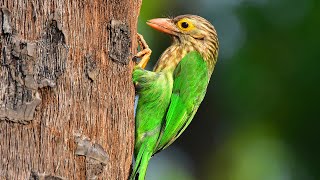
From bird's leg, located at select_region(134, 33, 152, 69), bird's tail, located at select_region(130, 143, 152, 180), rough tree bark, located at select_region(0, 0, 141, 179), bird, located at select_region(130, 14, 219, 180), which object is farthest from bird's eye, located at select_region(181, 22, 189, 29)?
rough tree bark, located at select_region(0, 0, 141, 179)

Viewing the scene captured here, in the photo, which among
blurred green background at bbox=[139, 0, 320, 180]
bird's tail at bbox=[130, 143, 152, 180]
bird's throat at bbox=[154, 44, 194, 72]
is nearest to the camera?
bird's tail at bbox=[130, 143, 152, 180]

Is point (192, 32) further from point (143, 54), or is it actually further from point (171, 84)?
point (143, 54)

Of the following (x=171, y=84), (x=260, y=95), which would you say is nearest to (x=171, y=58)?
(x=171, y=84)

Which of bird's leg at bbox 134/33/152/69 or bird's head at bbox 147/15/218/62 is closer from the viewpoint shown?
bird's leg at bbox 134/33/152/69

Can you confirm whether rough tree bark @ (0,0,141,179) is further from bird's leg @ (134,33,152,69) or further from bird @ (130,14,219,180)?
bird's leg @ (134,33,152,69)

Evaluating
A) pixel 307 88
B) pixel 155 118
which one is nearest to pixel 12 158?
pixel 155 118

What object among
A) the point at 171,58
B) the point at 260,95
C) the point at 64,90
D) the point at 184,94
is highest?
the point at 64,90
